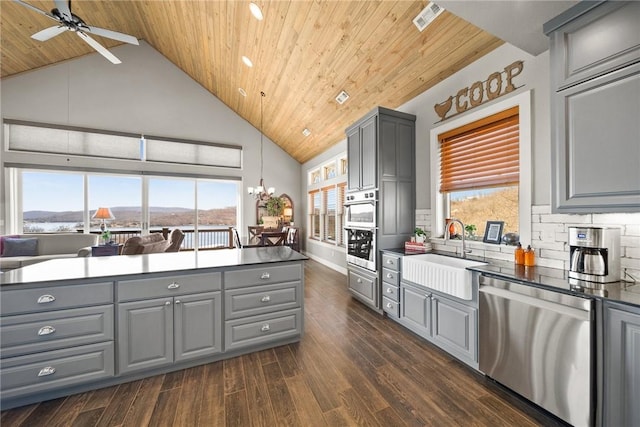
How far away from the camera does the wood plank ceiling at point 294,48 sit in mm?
2615

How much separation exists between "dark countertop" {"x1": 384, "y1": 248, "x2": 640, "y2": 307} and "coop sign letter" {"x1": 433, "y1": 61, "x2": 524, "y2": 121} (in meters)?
1.72

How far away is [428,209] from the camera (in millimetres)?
3338

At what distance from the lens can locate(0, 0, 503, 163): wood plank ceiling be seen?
2.62m

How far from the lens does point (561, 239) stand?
2031 mm

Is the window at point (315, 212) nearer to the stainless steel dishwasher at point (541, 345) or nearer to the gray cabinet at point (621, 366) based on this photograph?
the stainless steel dishwasher at point (541, 345)

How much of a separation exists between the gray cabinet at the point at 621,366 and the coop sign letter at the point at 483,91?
6.80 ft

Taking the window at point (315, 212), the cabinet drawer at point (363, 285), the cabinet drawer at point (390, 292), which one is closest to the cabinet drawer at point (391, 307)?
the cabinet drawer at point (390, 292)

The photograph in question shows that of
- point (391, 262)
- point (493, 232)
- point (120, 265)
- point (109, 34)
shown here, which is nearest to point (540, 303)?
point (493, 232)

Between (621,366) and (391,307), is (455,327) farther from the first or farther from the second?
(621,366)

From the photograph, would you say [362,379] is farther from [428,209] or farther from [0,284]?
[0,284]

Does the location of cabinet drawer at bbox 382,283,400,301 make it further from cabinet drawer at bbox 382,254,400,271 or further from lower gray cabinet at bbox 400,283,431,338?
cabinet drawer at bbox 382,254,400,271

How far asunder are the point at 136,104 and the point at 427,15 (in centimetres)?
694

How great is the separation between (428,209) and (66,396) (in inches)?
156

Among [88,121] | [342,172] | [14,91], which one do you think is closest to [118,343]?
[342,172]
